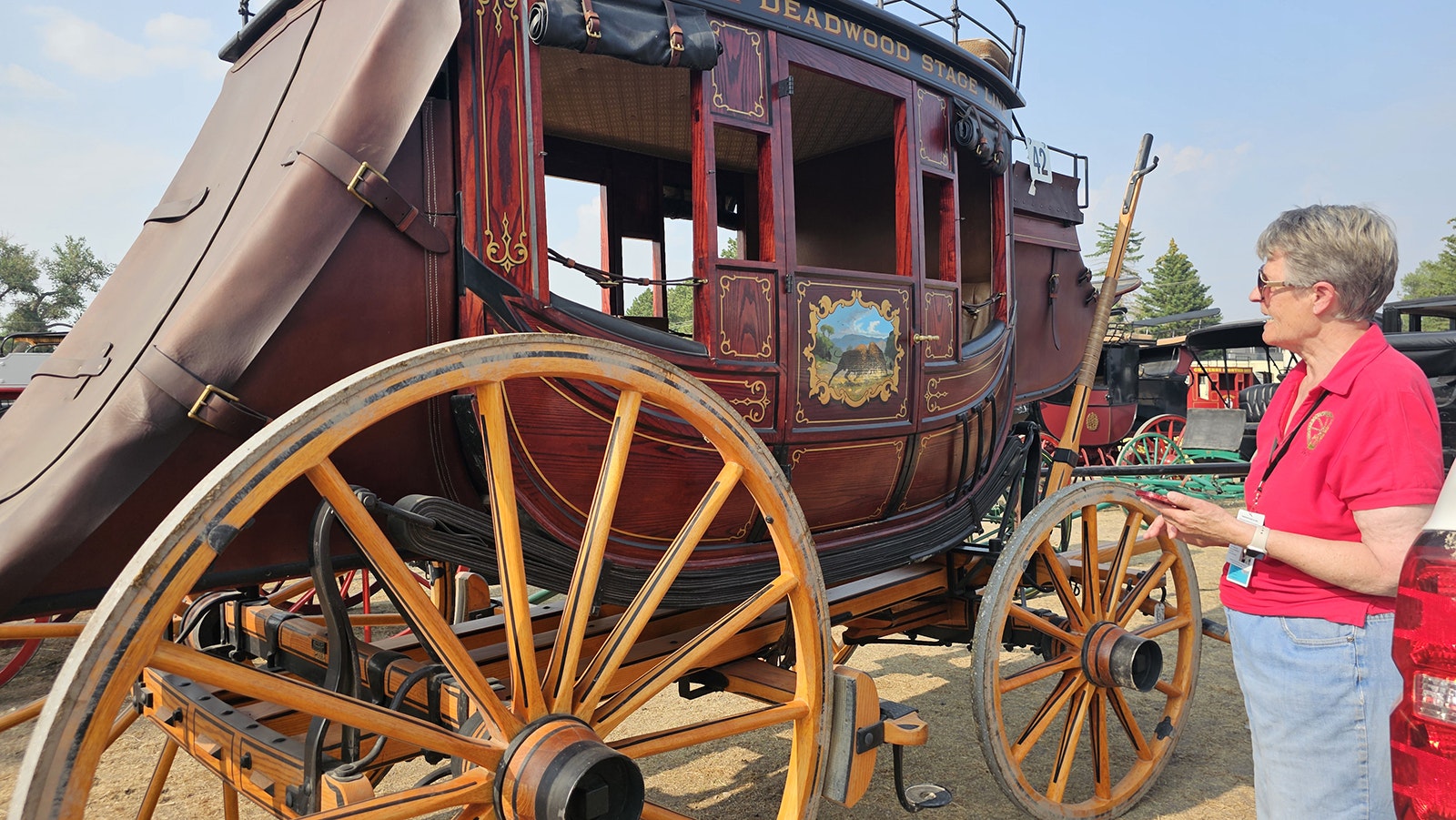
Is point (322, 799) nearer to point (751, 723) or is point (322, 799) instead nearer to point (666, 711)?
point (751, 723)

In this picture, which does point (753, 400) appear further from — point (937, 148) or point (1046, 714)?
point (1046, 714)

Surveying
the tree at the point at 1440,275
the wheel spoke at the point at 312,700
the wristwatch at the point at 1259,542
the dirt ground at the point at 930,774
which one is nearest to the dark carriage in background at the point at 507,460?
the wheel spoke at the point at 312,700

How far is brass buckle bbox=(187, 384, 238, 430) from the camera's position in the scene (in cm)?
157

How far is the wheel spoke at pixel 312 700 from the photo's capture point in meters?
1.18

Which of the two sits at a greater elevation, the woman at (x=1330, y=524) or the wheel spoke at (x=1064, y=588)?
the woman at (x=1330, y=524)

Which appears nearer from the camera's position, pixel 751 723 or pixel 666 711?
pixel 751 723

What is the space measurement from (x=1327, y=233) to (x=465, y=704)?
1767mm

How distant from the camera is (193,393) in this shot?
1570mm

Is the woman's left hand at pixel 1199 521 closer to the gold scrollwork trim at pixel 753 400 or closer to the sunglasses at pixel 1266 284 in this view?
the sunglasses at pixel 1266 284

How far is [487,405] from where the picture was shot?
1489mm

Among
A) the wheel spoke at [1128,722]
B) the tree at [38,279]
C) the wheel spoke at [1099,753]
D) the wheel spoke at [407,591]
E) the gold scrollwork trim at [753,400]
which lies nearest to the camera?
the wheel spoke at [407,591]

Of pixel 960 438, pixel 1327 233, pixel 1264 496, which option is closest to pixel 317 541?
pixel 1264 496

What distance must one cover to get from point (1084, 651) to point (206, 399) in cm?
249

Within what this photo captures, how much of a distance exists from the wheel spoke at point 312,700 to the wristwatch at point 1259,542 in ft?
4.51
